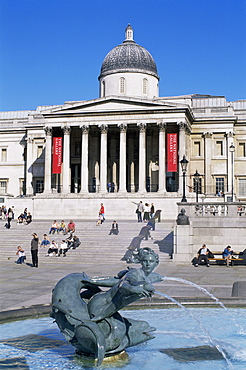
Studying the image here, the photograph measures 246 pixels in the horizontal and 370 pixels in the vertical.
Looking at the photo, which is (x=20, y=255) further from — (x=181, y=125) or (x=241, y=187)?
(x=241, y=187)

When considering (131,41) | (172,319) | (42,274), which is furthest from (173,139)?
(172,319)

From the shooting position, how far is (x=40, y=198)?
5469cm

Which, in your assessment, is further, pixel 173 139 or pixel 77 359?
pixel 173 139

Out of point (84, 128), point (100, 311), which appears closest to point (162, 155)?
point (84, 128)

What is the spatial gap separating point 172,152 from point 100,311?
45329 millimetres

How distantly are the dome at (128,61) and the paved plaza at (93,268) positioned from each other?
28.8 metres

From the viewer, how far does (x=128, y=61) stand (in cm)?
6262

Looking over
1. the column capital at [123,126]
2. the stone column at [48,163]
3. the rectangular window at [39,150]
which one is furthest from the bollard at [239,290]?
the rectangular window at [39,150]

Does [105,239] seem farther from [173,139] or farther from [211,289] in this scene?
[173,139]

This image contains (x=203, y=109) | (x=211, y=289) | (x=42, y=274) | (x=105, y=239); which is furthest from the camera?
(x=203, y=109)

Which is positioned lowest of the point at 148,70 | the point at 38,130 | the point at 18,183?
the point at 18,183

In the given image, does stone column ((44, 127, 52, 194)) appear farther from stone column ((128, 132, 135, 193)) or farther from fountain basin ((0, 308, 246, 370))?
fountain basin ((0, 308, 246, 370))

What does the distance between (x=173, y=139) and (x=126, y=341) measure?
45.3 meters

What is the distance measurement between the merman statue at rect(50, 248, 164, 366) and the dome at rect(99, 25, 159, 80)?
183 ft
